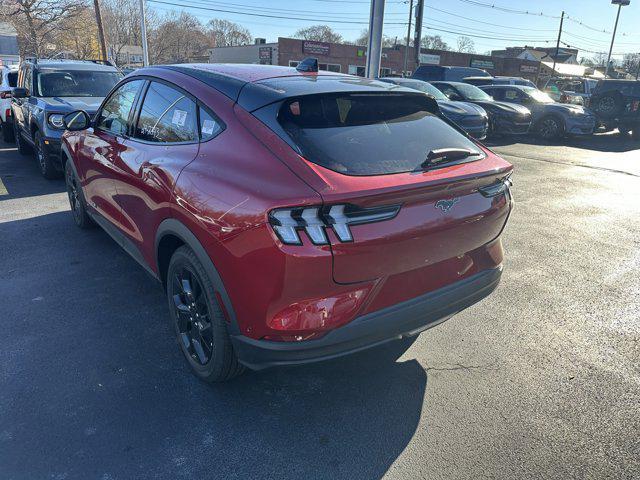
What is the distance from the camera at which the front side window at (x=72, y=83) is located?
788 cm

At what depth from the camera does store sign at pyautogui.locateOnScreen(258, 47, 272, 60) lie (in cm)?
4443

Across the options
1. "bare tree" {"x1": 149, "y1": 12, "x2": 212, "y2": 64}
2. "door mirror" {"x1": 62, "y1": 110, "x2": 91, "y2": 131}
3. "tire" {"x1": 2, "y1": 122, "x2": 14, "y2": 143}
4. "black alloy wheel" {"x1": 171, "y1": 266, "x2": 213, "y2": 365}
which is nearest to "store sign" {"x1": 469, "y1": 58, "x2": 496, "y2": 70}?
"bare tree" {"x1": 149, "y1": 12, "x2": 212, "y2": 64}

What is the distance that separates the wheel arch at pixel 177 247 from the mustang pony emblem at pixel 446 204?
1144 millimetres

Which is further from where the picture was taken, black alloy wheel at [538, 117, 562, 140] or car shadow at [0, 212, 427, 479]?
black alloy wheel at [538, 117, 562, 140]

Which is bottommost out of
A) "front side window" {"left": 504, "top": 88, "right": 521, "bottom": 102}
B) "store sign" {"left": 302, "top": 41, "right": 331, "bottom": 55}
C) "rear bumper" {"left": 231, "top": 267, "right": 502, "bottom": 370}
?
"rear bumper" {"left": 231, "top": 267, "right": 502, "bottom": 370}

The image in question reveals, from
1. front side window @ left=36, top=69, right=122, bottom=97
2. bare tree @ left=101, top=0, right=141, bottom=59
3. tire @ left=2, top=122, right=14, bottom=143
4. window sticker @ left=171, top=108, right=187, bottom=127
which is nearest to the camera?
window sticker @ left=171, top=108, right=187, bottom=127

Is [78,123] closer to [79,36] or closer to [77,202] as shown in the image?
[77,202]

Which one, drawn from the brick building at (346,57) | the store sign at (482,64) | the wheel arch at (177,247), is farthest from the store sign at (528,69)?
the wheel arch at (177,247)

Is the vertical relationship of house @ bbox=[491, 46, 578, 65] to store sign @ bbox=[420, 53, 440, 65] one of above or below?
above

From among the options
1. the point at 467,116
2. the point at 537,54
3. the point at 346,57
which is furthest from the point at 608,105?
the point at 537,54

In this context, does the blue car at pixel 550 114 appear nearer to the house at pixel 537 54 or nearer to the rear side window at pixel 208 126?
the rear side window at pixel 208 126

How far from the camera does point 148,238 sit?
3.16 m

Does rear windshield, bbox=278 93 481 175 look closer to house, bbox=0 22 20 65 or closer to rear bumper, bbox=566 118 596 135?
rear bumper, bbox=566 118 596 135

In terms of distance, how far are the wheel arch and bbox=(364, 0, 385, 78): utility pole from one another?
28.6ft
